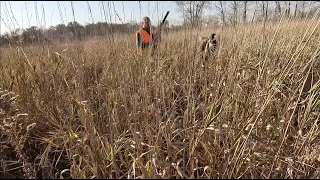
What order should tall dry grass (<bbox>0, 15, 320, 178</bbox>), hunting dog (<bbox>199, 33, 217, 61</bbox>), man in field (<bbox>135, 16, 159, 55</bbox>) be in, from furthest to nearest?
man in field (<bbox>135, 16, 159, 55</bbox>), hunting dog (<bbox>199, 33, 217, 61</bbox>), tall dry grass (<bbox>0, 15, 320, 178</bbox>)

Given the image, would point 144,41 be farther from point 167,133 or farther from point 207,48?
point 167,133

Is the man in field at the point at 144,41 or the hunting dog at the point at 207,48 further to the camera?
the man in field at the point at 144,41

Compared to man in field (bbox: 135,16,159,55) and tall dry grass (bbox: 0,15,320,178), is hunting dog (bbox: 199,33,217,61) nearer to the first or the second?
tall dry grass (bbox: 0,15,320,178)

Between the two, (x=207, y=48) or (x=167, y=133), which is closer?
(x=167, y=133)

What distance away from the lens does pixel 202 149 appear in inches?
46.5

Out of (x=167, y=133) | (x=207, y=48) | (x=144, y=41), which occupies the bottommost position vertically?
(x=167, y=133)

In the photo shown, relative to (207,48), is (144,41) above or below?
above

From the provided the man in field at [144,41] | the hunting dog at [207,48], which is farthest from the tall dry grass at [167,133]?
the man in field at [144,41]

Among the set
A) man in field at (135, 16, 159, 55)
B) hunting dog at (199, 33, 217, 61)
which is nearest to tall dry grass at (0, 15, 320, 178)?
hunting dog at (199, 33, 217, 61)

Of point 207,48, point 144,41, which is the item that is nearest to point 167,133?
point 207,48

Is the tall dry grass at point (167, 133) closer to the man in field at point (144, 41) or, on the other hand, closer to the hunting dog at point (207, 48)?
the hunting dog at point (207, 48)

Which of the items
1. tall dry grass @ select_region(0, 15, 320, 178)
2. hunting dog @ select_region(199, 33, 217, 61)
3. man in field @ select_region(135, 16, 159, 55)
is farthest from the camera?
man in field @ select_region(135, 16, 159, 55)

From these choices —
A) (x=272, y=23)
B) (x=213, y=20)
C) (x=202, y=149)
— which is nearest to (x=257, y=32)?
(x=272, y=23)

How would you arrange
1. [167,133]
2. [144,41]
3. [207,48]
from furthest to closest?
1. [144,41]
2. [207,48]
3. [167,133]
